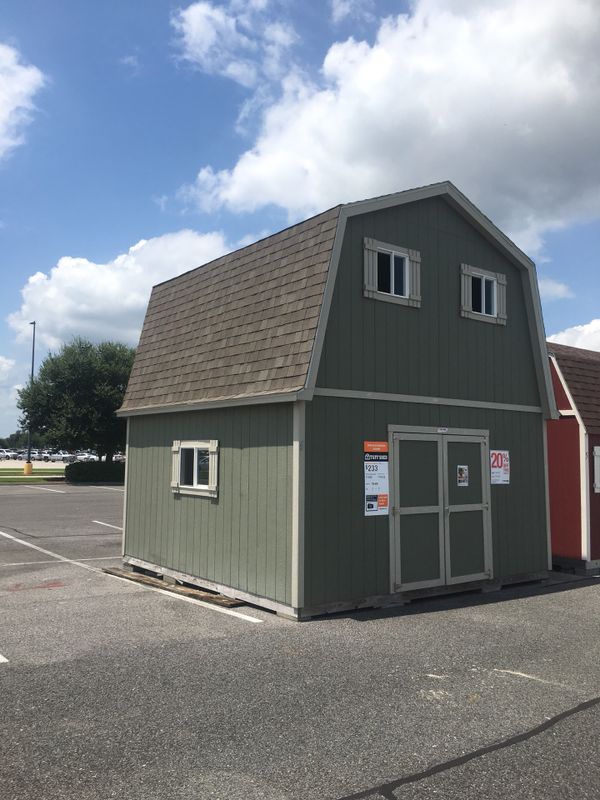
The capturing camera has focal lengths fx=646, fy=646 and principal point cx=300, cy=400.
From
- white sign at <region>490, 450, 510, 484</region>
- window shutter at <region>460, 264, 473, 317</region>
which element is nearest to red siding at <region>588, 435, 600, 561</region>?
white sign at <region>490, 450, 510, 484</region>

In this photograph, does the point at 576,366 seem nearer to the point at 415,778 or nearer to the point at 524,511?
the point at 524,511

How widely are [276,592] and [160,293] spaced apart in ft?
23.0

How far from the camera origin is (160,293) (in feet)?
42.1

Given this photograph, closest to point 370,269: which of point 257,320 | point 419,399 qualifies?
point 257,320

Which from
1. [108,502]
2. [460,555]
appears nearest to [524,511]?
[460,555]

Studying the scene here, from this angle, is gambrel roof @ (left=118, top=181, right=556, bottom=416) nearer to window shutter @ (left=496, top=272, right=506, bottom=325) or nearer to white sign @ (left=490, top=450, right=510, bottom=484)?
window shutter @ (left=496, top=272, right=506, bottom=325)

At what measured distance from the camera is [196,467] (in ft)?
32.7

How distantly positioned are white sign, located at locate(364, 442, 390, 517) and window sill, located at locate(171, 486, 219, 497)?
226cm

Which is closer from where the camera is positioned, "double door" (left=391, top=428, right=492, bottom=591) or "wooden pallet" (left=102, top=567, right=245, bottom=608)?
"wooden pallet" (left=102, top=567, right=245, bottom=608)

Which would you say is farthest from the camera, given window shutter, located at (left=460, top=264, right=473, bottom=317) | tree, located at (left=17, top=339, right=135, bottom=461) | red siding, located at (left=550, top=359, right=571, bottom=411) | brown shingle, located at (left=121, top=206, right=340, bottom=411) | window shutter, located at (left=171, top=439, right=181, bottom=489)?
tree, located at (left=17, top=339, right=135, bottom=461)

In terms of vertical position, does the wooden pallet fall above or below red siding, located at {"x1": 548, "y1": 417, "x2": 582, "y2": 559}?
below

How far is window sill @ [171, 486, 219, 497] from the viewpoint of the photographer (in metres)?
9.45

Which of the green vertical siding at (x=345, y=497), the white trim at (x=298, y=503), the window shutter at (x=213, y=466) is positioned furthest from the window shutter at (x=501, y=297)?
the window shutter at (x=213, y=466)

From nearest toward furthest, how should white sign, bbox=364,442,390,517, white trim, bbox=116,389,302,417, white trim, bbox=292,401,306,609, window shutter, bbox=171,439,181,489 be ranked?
white trim, bbox=292,401,306,609 → white trim, bbox=116,389,302,417 → white sign, bbox=364,442,390,517 → window shutter, bbox=171,439,181,489
